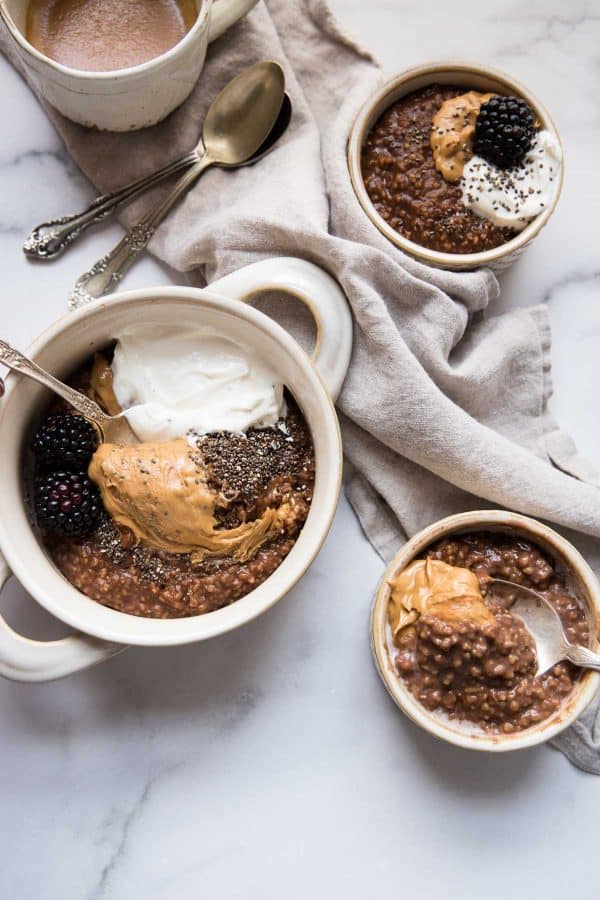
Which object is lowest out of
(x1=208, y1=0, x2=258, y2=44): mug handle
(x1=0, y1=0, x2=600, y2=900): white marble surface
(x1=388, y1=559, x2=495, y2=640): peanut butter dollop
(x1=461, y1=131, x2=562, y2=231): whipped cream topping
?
(x1=0, y1=0, x2=600, y2=900): white marble surface

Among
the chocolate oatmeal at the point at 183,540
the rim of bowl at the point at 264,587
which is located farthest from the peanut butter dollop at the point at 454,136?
the chocolate oatmeal at the point at 183,540

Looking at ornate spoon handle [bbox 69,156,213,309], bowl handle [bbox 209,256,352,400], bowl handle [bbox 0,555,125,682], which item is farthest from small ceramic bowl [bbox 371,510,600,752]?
ornate spoon handle [bbox 69,156,213,309]

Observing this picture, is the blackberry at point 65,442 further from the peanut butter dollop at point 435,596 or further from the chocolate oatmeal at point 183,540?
the peanut butter dollop at point 435,596

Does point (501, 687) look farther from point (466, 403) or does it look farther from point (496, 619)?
point (466, 403)

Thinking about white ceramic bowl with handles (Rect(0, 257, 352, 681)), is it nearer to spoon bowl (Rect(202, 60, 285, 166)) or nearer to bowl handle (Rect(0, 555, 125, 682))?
bowl handle (Rect(0, 555, 125, 682))

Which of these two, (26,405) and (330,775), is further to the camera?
(330,775)

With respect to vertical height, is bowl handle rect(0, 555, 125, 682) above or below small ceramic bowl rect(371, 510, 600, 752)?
above

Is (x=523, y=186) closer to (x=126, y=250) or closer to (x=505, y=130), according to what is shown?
(x=505, y=130)

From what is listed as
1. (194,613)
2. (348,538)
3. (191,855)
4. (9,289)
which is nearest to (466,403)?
(348,538)
